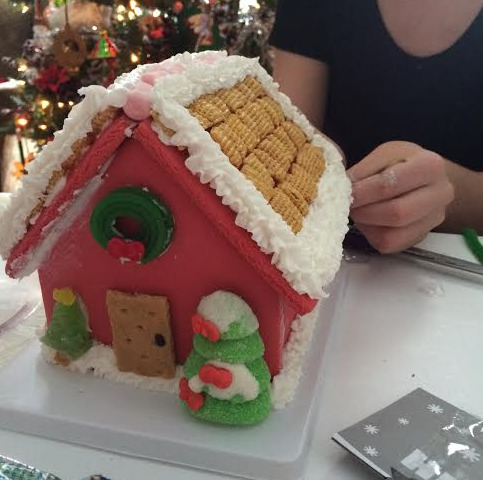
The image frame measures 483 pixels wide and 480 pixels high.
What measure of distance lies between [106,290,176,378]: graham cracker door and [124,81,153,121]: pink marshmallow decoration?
15 centimetres

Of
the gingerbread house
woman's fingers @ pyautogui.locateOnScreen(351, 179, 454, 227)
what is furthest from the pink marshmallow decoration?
woman's fingers @ pyautogui.locateOnScreen(351, 179, 454, 227)

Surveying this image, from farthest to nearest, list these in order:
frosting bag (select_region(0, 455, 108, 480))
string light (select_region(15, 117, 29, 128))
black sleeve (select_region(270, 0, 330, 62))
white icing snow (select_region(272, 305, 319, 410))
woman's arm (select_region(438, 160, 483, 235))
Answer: string light (select_region(15, 117, 29, 128)) → black sleeve (select_region(270, 0, 330, 62)) → woman's arm (select_region(438, 160, 483, 235)) → white icing snow (select_region(272, 305, 319, 410)) → frosting bag (select_region(0, 455, 108, 480))

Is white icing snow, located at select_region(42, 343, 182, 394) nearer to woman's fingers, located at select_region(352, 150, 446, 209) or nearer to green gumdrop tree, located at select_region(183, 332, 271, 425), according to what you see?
green gumdrop tree, located at select_region(183, 332, 271, 425)

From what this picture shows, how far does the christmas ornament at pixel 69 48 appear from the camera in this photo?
74.3 inches

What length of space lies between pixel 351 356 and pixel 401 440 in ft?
0.48

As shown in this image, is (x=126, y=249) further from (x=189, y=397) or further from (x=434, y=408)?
(x=434, y=408)

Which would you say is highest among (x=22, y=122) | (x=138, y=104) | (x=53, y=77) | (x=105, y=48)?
(x=138, y=104)

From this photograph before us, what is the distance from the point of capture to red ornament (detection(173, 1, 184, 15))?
1728 millimetres

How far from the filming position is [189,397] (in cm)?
48

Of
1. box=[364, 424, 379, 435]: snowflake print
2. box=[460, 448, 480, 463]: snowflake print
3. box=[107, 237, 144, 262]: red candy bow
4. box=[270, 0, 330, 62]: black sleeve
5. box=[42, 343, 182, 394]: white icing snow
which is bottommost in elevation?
box=[42, 343, 182, 394]: white icing snow

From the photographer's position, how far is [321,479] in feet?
1.40

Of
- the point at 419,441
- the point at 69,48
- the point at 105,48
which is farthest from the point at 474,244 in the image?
the point at 69,48

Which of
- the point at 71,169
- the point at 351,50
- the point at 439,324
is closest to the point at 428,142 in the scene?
the point at 351,50

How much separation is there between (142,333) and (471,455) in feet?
0.90
